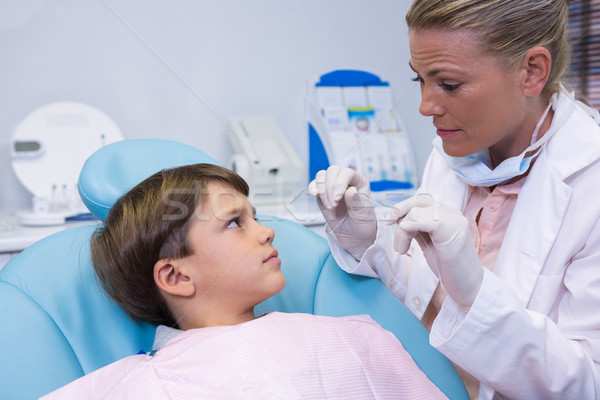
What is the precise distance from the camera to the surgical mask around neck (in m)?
1.04

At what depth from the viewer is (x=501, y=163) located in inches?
42.2

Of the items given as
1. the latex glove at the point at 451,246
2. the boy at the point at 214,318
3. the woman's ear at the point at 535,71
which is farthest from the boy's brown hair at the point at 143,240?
the woman's ear at the point at 535,71

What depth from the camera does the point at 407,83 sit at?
104 inches

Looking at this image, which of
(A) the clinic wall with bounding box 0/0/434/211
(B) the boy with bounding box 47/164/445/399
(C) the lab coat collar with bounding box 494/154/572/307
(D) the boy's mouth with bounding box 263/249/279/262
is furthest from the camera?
(A) the clinic wall with bounding box 0/0/434/211

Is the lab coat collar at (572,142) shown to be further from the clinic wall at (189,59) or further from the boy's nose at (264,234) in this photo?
the clinic wall at (189,59)

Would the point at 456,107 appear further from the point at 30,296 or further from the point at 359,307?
the point at 30,296

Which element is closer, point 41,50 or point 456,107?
point 456,107

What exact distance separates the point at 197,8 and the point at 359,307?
5.35 ft

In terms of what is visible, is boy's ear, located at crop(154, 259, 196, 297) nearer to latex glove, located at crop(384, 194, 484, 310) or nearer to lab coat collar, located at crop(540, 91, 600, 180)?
latex glove, located at crop(384, 194, 484, 310)

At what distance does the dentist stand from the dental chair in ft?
0.23

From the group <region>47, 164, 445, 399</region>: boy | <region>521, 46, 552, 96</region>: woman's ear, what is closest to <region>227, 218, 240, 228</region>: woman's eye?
<region>47, 164, 445, 399</region>: boy

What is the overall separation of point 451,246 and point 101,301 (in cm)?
68

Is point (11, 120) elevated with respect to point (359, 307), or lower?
elevated

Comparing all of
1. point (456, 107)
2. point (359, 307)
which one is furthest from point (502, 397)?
point (456, 107)
